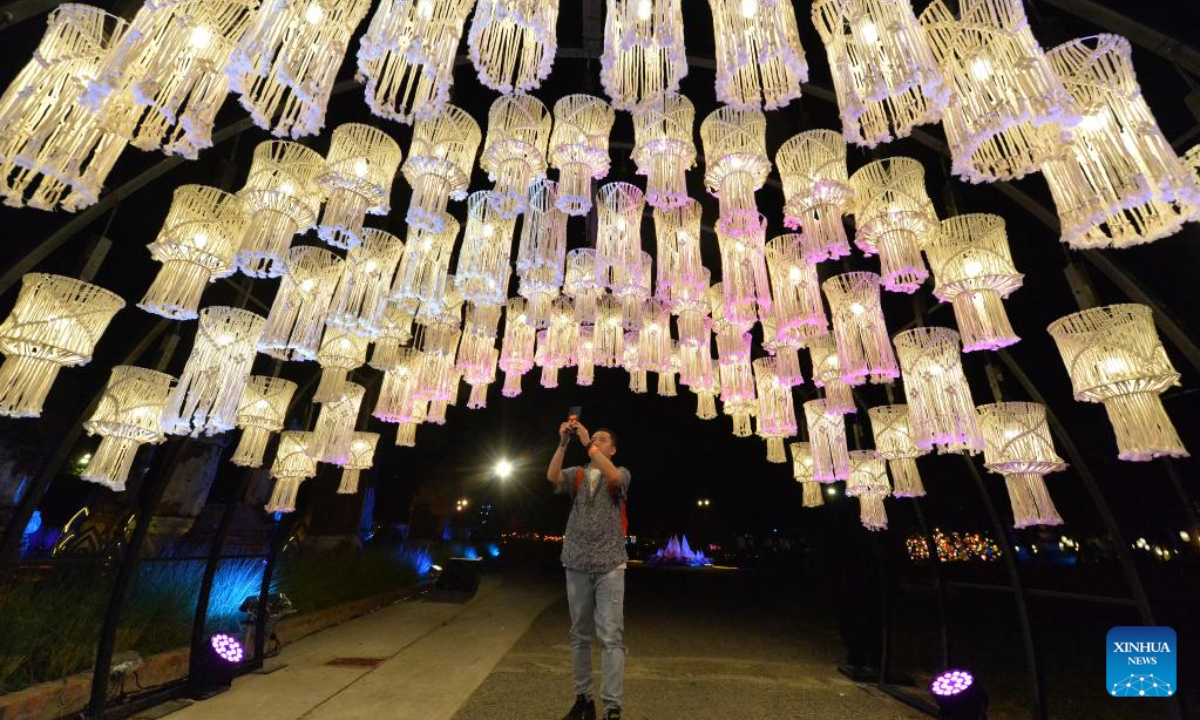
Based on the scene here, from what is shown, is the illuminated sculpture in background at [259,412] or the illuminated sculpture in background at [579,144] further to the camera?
the illuminated sculpture in background at [259,412]

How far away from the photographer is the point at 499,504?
37500 millimetres

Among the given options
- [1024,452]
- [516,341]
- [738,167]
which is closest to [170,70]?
[738,167]

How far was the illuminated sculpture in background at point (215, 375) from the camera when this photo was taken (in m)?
3.18

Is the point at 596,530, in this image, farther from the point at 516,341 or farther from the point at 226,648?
the point at 226,648

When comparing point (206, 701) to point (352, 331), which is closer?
point (352, 331)

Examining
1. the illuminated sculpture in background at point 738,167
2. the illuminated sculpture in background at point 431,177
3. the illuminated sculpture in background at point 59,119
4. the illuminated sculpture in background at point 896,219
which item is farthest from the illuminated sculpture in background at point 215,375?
the illuminated sculpture in background at point 896,219

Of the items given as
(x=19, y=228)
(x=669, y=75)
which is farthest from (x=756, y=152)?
(x=19, y=228)

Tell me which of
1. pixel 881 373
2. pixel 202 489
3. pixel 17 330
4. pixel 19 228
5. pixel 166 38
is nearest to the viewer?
pixel 166 38

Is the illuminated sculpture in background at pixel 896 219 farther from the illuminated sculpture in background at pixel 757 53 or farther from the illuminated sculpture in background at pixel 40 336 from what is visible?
the illuminated sculpture in background at pixel 40 336

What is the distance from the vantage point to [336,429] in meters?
4.95

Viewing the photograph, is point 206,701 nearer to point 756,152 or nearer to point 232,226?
point 232,226

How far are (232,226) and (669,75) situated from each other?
2.67 meters

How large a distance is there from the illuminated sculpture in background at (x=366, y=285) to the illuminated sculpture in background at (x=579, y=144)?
155 cm

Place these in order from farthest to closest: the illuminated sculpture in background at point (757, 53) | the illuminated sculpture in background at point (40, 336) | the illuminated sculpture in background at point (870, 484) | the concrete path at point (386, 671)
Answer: the illuminated sculpture in background at point (870, 484) → the concrete path at point (386, 671) → the illuminated sculpture in background at point (40, 336) → the illuminated sculpture in background at point (757, 53)
